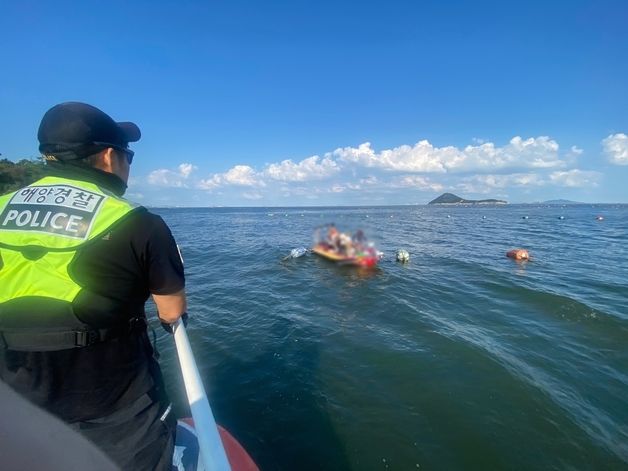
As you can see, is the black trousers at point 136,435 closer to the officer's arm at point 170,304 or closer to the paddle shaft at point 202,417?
the paddle shaft at point 202,417

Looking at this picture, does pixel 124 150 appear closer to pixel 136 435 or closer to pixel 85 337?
pixel 85 337

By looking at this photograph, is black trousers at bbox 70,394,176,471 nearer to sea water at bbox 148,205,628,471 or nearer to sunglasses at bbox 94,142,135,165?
sunglasses at bbox 94,142,135,165

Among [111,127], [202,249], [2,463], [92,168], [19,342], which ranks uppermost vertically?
[111,127]

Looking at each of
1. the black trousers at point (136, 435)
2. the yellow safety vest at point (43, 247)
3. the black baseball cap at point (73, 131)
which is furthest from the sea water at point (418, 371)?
the black baseball cap at point (73, 131)

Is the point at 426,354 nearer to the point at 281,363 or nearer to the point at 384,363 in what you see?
the point at 384,363

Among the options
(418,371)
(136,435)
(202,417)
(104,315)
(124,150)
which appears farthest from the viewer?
(418,371)

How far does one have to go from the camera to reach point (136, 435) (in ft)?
6.04

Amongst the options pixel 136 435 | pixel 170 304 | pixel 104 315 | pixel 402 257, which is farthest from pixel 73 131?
pixel 402 257

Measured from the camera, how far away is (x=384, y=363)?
7.22 metres

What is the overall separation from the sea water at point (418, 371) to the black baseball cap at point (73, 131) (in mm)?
4848

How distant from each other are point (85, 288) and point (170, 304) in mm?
557

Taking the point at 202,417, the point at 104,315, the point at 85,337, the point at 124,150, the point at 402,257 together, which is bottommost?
the point at 402,257

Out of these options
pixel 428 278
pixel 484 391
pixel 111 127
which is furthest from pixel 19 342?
pixel 428 278

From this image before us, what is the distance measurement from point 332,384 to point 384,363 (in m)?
1.49
